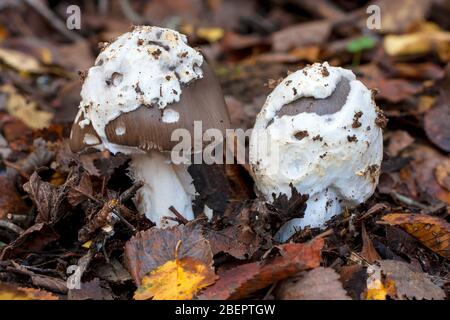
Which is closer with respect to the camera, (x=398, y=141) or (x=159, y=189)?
(x=159, y=189)

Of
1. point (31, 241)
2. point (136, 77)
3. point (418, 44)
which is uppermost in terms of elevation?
point (136, 77)

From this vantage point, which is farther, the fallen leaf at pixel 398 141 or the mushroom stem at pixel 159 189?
the fallen leaf at pixel 398 141

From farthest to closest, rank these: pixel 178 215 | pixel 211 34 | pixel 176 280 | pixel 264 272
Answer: pixel 211 34 < pixel 178 215 < pixel 176 280 < pixel 264 272

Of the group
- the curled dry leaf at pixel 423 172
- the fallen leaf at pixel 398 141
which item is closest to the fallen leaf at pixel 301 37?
the fallen leaf at pixel 398 141

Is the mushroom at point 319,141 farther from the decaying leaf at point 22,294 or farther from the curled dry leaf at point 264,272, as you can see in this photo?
the decaying leaf at point 22,294

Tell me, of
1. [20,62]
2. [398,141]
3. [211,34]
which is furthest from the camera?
[211,34]

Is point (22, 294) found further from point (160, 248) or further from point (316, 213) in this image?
point (316, 213)

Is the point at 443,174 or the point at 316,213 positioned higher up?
the point at 316,213

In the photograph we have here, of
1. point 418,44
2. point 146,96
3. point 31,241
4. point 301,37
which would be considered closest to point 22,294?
point 31,241

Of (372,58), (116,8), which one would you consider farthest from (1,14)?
(372,58)
